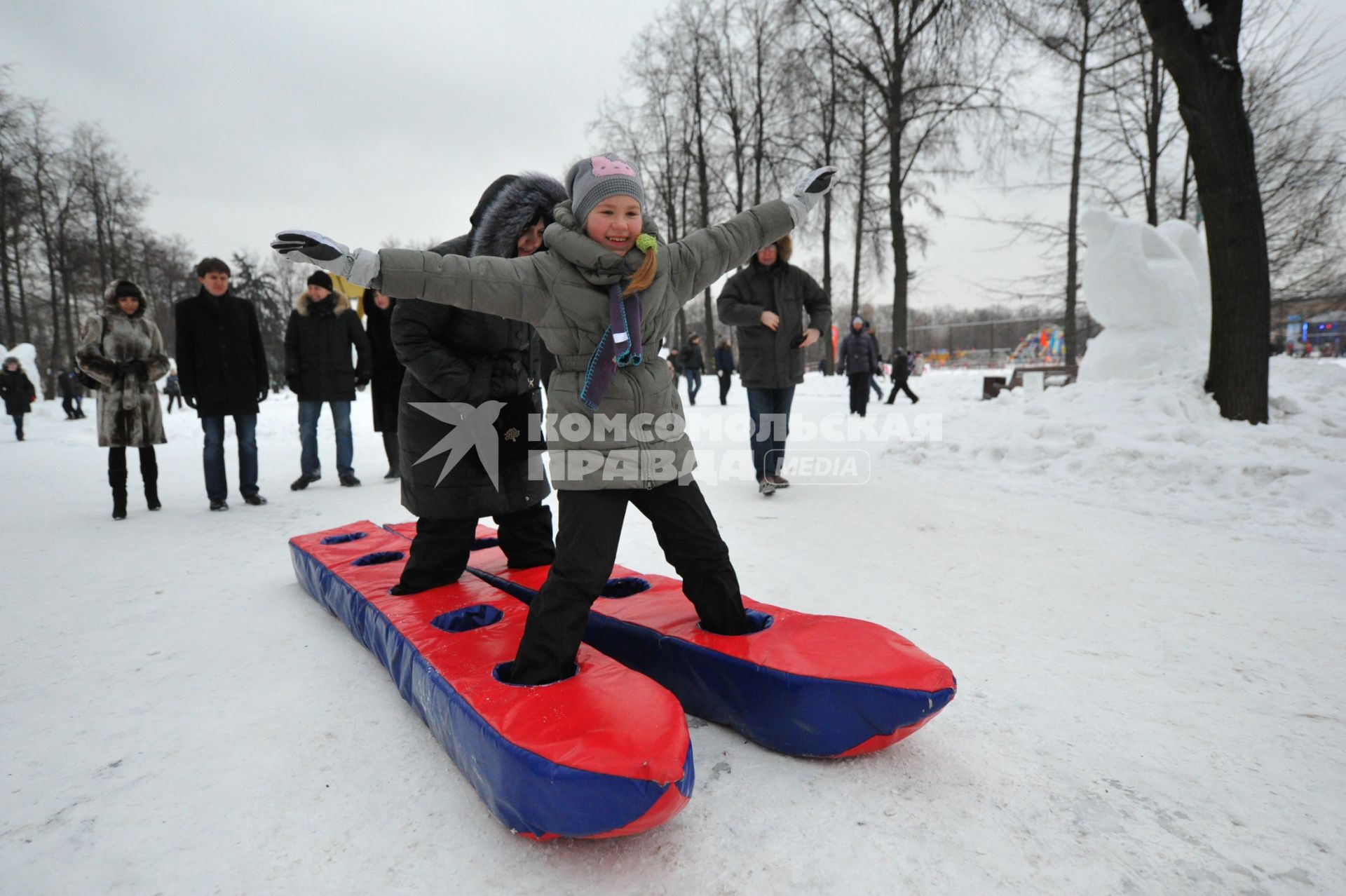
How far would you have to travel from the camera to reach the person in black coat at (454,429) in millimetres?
2639

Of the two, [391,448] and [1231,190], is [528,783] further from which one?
[1231,190]

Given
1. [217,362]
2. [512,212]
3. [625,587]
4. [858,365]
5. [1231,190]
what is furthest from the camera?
[858,365]

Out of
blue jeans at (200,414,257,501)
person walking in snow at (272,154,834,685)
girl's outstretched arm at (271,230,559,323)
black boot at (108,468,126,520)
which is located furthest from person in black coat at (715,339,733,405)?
girl's outstretched arm at (271,230,559,323)

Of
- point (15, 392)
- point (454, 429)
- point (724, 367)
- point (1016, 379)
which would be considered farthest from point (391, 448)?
point (15, 392)

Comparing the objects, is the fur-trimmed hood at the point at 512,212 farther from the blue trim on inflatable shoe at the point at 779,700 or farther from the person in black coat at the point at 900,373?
the person in black coat at the point at 900,373

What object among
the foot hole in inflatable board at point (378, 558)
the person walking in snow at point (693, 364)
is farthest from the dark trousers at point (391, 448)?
the person walking in snow at point (693, 364)

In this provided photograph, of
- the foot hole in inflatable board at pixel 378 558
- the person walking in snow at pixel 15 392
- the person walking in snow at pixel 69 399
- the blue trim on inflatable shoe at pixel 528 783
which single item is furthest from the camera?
the person walking in snow at pixel 69 399

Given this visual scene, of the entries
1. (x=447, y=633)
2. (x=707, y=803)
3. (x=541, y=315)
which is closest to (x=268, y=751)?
(x=447, y=633)

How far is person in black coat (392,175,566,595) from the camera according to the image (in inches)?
104

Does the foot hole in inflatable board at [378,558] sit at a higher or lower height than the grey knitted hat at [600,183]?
lower

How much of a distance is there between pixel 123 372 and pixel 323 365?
1487mm

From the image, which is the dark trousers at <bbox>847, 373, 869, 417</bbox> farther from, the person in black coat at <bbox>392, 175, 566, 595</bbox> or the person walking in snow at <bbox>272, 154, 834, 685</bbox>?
the person walking in snow at <bbox>272, 154, 834, 685</bbox>

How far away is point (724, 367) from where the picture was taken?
1650cm

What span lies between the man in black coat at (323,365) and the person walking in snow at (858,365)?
788 cm
